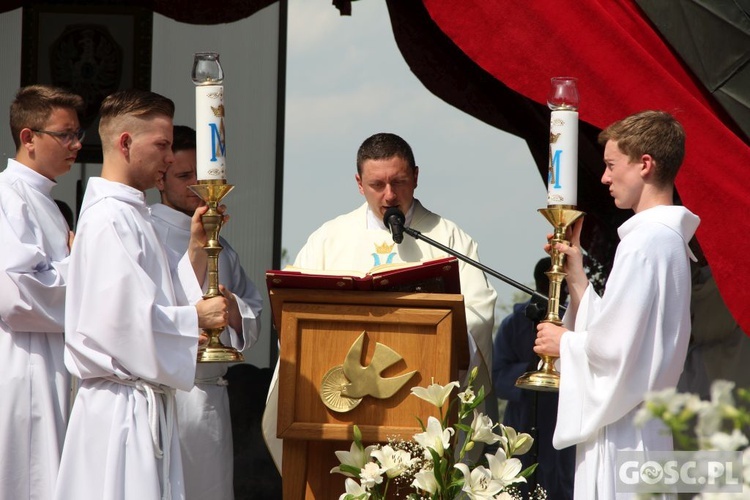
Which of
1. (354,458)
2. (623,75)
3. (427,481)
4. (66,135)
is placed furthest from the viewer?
(66,135)

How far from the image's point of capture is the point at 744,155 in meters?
4.03

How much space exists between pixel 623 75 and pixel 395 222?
97 cm

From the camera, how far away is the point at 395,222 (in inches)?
165

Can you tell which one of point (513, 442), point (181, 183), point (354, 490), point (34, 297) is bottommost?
point (354, 490)

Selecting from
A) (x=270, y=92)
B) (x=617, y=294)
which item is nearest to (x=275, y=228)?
(x=270, y=92)

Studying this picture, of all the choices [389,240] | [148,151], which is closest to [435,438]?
[148,151]

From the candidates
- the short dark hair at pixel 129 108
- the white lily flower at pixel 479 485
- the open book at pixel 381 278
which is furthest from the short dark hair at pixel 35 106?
the white lily flower at pixel 479 485

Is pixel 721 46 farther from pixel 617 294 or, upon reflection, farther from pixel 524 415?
pixel 524 415

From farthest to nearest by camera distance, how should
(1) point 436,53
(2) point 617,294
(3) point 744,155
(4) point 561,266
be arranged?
(1) point 436,53, (3) point 744,155, (4) point 561,266, (2) point 617,294

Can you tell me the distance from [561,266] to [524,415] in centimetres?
249

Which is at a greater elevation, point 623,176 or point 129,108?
point 129,108

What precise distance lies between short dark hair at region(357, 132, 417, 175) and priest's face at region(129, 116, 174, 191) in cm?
107

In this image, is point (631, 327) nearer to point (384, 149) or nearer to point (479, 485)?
point (479, 485)

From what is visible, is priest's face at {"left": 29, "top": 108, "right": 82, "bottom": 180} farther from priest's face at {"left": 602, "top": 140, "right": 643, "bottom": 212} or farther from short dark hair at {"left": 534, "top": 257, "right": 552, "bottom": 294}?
short dark hair at {"left": 534, "top": 257, "right": 552, "bottom": 294}
